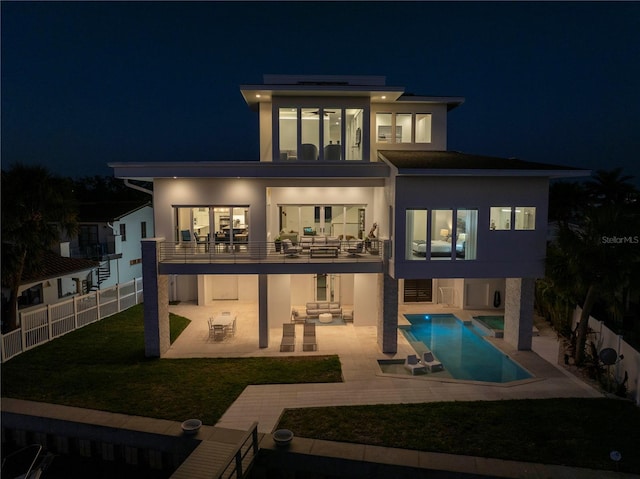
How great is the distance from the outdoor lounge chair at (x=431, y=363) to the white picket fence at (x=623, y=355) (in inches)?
207

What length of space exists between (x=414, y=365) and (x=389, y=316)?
2.31 metres

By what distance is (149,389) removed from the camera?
13102mm

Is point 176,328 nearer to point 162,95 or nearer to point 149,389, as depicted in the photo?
point 149,389

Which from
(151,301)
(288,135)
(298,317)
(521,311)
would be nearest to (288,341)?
(298,317)

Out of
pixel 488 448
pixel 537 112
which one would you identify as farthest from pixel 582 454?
pixel 537 112

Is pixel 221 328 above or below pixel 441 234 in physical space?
below

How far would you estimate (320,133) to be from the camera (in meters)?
17.0

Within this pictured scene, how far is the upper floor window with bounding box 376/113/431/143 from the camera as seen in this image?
1911 centimetres

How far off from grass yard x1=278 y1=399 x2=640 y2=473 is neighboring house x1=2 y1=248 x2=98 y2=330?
16.1m

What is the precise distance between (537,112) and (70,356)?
121 meters

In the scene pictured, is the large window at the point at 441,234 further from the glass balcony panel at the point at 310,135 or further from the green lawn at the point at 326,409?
the green lawn at the point at 326,409

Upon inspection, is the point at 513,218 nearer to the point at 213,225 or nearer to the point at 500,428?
the point at 500,428

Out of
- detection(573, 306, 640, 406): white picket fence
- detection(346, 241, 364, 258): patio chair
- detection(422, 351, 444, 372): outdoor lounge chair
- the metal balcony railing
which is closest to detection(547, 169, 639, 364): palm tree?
detection(573, 306, 640, 406): white picket fence

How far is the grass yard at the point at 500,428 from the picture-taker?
31.1ft
